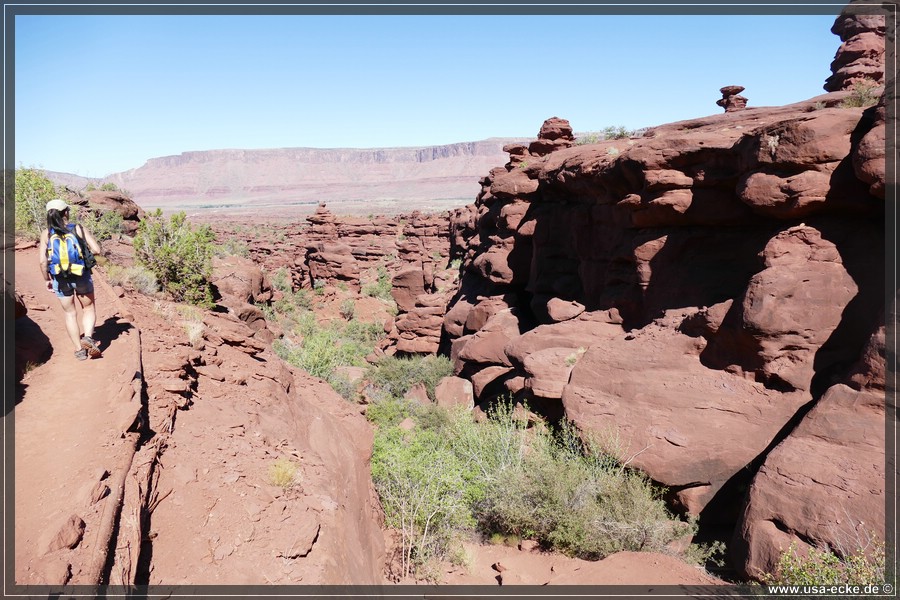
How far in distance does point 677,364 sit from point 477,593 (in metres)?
6.58

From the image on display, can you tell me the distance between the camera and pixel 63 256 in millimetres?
5723

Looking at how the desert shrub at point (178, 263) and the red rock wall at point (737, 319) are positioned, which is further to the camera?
the desert shrub at point (178, 263)

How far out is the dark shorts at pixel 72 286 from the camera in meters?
5.63

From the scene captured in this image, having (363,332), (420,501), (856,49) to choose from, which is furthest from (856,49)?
(363,332)

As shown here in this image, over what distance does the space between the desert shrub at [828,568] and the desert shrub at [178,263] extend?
10702mm

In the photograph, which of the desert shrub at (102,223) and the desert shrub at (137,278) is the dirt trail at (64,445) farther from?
the desert shrub at (102,223)

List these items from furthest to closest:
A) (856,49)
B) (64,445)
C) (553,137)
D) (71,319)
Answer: (553,137) → (856,49) → (71,319) → (64,445)

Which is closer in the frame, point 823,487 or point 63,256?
point 63,256

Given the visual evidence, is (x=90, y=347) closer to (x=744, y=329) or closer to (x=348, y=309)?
(x=744, y=329)

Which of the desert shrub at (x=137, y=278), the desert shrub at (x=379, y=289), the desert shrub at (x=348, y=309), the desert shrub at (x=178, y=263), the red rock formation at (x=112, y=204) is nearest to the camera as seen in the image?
the desert shrub at (x=137, y=278)

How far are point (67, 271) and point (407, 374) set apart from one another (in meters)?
16.4

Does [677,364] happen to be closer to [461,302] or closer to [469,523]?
[469,523]

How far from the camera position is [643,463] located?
941cm

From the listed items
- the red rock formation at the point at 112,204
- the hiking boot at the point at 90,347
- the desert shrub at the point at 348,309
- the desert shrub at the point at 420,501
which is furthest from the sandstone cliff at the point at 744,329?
the desert shrub at the point at 348,309
